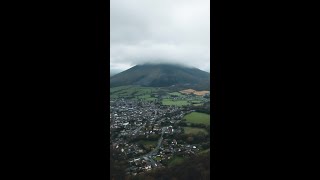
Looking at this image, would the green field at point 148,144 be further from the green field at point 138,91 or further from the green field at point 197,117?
the green field at point 138,91

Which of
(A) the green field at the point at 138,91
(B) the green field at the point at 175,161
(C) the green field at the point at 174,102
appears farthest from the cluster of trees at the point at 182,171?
(A) the green field at the point at 138,91


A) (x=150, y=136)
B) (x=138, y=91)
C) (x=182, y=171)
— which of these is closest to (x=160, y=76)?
(x=138, y=91)

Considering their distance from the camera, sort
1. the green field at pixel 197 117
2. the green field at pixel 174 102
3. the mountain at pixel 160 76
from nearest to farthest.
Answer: the green field at pixel 197 117
the green field at pixel 174 102
the mountain at pixel 160 76

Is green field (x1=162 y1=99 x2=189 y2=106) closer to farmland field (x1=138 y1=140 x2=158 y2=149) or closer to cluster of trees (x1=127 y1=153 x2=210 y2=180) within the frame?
farmland field (x1=138 y1=140 x2=158 y2=149)

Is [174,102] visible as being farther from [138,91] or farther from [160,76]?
[160,76]

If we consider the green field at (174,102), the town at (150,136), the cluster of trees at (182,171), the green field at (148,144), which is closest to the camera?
the cluster of trees at (182,171)

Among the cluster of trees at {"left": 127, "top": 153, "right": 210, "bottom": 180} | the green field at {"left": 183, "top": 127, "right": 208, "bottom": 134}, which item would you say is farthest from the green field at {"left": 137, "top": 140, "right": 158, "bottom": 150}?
the green field at {"left": 183, "top": 127, "right": 208, "bottom": 134}

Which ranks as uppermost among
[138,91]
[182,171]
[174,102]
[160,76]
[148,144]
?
[160,76]
